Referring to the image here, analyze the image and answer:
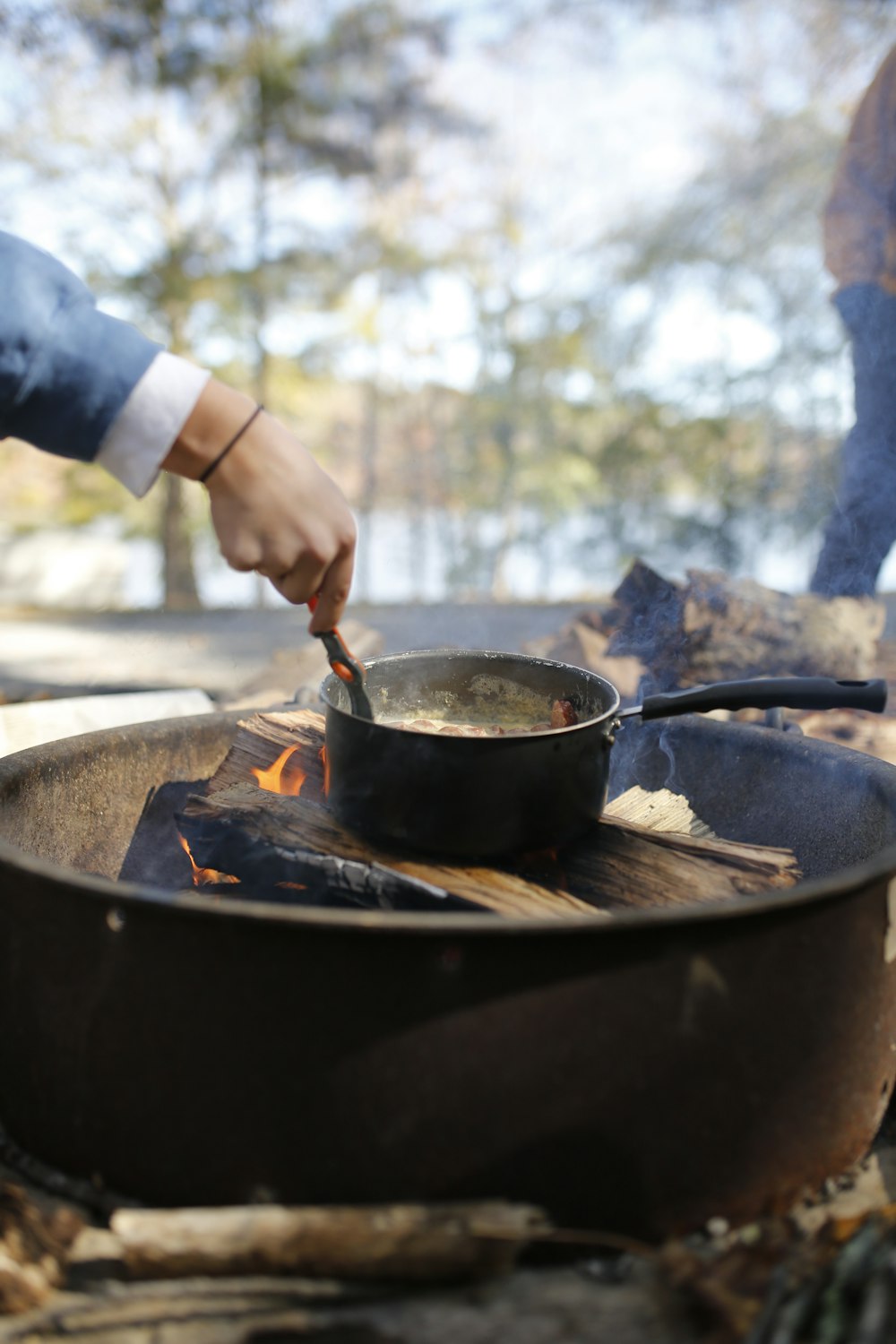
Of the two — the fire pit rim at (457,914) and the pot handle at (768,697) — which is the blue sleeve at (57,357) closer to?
the fire pit rim at (457,914)

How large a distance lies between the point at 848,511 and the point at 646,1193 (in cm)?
351

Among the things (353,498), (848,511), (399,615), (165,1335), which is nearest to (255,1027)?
(165,1335)

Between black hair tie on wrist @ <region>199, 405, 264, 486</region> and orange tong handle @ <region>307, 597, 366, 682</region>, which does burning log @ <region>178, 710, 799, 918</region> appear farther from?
black hair tie on wrist @ <region>199, 405, 264, 486</region>

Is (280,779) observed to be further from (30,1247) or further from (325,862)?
(30,1247)

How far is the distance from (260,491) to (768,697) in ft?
3.61

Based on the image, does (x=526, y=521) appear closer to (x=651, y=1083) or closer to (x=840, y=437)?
(x=840, y=437)

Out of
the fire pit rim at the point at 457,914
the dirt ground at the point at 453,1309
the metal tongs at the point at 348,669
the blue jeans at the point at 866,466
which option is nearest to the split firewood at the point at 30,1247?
the dirt ground at the point at 453,1309

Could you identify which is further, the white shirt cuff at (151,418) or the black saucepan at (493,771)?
the black saucepan at (493,771)

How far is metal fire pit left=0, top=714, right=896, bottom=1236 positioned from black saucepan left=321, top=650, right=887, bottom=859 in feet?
1.09

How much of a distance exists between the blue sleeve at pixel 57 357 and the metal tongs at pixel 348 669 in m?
0.45

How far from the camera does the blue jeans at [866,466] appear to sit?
401 centimetres

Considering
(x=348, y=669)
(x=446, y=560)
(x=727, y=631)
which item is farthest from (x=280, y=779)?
(x=446, y=560)

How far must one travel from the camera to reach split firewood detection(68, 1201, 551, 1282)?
1201 mm

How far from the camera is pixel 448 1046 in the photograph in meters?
1.23
